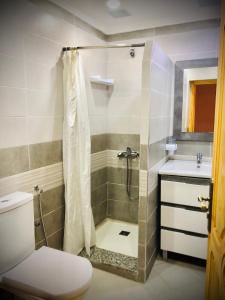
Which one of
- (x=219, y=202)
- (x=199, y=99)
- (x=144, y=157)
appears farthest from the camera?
(x=199, y=99)

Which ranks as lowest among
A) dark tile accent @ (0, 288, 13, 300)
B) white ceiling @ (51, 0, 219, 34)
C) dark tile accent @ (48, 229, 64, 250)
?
dark tile accent @ (0, 288, 13, 300)

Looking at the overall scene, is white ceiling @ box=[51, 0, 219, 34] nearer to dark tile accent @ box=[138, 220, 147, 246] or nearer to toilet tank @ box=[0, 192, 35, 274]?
toilet tank @ box=[0, 192, 35, 274]

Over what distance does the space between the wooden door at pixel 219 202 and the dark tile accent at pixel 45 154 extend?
132 cm

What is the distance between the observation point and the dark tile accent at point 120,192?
2.98 metres

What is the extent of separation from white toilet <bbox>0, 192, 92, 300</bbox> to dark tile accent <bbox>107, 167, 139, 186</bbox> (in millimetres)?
1446

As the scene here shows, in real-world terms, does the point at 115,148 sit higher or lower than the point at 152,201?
higher

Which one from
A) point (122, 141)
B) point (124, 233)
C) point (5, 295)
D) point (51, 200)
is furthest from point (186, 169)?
point (5, 295)

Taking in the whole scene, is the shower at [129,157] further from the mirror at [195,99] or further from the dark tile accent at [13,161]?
the dark tile accent at [13,161]

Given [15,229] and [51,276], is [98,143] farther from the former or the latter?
[51,276]

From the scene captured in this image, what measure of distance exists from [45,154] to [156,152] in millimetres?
993

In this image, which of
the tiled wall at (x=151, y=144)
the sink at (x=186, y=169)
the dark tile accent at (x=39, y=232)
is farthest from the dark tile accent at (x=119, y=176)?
the dark tile accent at (x=39, y=232)

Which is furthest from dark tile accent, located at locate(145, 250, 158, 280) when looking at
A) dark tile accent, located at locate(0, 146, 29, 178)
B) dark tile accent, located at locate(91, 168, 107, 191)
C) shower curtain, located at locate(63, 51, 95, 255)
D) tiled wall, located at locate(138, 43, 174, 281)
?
dark tile accent, located at locate(0, 146, 29, 178)

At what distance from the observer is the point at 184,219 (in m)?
2.25

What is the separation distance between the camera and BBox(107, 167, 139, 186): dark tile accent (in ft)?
9.71
